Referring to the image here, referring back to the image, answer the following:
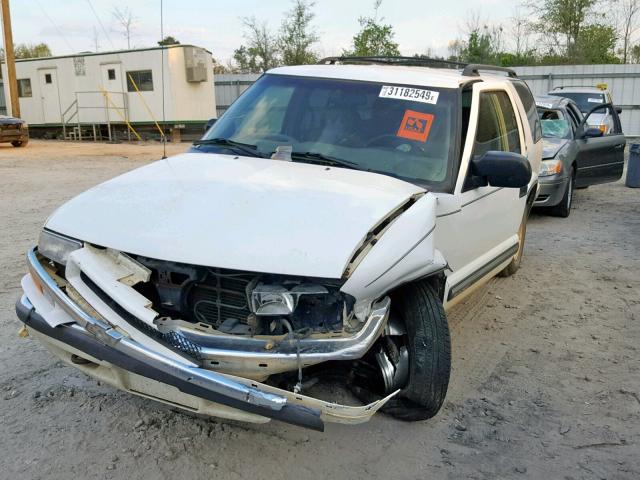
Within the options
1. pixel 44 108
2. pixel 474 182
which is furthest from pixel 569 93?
pixel 44 108

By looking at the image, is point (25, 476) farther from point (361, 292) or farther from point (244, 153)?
point (244, 153)

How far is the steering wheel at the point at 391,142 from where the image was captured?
393cm

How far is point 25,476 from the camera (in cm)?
284

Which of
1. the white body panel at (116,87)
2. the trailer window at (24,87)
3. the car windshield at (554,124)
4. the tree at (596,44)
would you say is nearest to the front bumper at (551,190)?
the car windshield at (554,124)

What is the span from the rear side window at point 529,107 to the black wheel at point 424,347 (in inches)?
127

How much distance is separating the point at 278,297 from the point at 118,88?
72.6 feet

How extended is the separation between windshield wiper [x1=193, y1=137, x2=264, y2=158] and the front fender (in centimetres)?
130

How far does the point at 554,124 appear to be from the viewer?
965 centimetres

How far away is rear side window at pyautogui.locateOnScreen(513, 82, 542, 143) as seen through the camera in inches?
228

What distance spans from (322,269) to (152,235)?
2.70 feet

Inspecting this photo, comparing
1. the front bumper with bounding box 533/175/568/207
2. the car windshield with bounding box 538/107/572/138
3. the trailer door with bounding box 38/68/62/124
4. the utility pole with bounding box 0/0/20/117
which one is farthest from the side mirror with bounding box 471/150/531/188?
the utility pole with bounding box 0/0/20/117

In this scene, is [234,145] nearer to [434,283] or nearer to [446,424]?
[434,283]

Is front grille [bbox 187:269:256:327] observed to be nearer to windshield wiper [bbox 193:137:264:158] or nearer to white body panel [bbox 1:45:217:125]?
windshield wiper [bbox 193:137:264:158]

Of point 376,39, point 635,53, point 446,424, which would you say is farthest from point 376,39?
point 446,424
